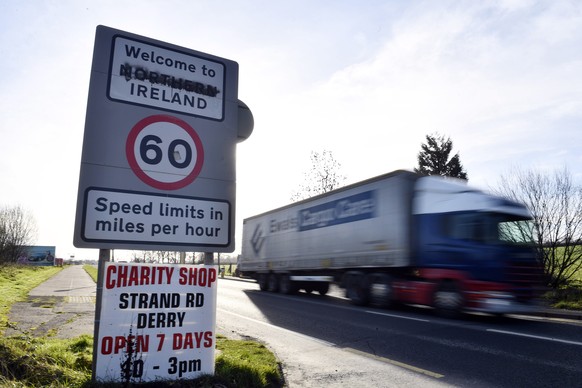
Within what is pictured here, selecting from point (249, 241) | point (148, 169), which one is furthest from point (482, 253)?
point (249, 241)

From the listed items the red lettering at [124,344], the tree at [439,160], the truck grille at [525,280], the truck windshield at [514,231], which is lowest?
the red lettering at [124,344]

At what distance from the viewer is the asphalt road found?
18.0 ft

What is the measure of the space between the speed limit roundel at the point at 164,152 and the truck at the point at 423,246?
30.1 feet

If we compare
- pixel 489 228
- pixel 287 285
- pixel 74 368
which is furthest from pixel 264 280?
pixel 74 368

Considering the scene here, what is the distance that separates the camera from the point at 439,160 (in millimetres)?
37656

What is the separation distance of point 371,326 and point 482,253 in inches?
143

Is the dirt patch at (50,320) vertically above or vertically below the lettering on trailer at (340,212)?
below

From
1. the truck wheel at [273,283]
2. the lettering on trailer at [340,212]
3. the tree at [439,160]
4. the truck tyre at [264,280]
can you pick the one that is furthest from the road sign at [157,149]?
the tree at [439,160]

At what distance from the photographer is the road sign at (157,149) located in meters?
3.56

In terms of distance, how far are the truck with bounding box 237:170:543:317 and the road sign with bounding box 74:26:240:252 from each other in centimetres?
878

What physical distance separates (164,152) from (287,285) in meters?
16.3

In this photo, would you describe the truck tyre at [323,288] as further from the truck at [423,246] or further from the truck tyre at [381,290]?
the truck tyre at [381,290]

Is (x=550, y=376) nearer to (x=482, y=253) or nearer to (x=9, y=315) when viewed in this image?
(x=482, y=253)

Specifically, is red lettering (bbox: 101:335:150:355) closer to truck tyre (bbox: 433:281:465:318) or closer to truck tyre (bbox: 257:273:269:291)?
truck tyre (bbox: 433:281:465:318)
